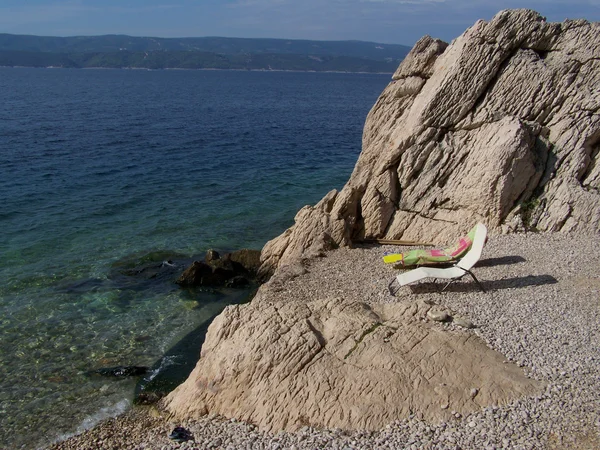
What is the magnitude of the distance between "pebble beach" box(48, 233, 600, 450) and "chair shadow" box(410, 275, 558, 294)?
0.11ft

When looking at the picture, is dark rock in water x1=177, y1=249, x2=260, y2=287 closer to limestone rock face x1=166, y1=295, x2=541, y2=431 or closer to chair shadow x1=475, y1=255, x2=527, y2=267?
limestone rock face x1=166, y1=295, x2=541, y2=431

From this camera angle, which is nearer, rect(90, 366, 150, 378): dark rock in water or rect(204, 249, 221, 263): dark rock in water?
rect(90, 366, 150, 378): dark rock in water

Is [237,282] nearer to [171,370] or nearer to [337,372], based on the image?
[171,370]

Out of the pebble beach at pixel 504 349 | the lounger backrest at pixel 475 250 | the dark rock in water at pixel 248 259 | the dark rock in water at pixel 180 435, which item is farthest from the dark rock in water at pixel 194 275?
the dark rock in water at pixel 180 435

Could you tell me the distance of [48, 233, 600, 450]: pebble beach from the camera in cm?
1173

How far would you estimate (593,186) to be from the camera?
22250 mm

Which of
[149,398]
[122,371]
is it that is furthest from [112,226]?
[149,398]

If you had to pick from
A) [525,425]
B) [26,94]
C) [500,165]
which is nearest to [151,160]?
[500,165]

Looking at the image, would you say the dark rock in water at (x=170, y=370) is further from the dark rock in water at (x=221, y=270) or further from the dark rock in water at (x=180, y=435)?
the dark rock in water at (x=221, y=270)

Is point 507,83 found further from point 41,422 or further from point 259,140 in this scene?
point 259,140

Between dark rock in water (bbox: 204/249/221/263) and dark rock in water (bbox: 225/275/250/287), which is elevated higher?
dark rock in water (bbox: 204/249/221/263)

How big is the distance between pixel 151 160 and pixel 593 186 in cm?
3428

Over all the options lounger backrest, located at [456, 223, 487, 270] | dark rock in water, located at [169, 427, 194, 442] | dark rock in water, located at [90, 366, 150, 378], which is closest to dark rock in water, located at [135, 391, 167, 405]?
dark rock in water, located at [90, 366, 150, 378]

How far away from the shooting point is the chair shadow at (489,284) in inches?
707
